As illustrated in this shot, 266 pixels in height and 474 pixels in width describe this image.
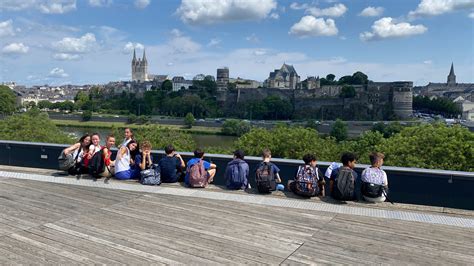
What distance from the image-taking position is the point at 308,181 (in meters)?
6.81

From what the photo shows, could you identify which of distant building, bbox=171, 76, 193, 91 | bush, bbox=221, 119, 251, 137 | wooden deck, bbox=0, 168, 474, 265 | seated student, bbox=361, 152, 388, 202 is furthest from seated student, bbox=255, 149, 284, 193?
distant building, bbox=171, 76, 193, 91

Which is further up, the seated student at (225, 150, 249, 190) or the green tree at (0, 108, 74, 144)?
the seated student at (225, 150, 249, 190)

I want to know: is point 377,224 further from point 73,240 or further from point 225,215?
point 73,240

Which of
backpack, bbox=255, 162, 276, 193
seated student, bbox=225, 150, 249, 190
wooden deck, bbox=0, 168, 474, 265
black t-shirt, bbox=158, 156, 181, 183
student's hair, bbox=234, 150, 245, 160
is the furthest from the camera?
black t-shirt, bbox=158, 156, 181, 183

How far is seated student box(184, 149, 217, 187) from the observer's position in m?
7.46

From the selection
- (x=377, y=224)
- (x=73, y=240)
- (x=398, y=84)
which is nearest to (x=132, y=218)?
(x=73, y=240)

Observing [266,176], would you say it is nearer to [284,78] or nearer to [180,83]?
[284,78]

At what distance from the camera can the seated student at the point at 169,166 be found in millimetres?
7828

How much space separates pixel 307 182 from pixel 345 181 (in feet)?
1.95

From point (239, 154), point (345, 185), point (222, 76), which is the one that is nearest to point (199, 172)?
point (239, 154)

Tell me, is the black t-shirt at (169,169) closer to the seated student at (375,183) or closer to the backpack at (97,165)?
the backpack at (97,165)

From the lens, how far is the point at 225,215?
586cm

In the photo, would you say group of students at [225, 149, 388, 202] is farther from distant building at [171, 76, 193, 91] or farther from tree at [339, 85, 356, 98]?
distant building at [171, 76, 193, 91]

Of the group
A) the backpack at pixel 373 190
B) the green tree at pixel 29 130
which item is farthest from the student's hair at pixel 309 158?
the green tree at pixel 29 130
